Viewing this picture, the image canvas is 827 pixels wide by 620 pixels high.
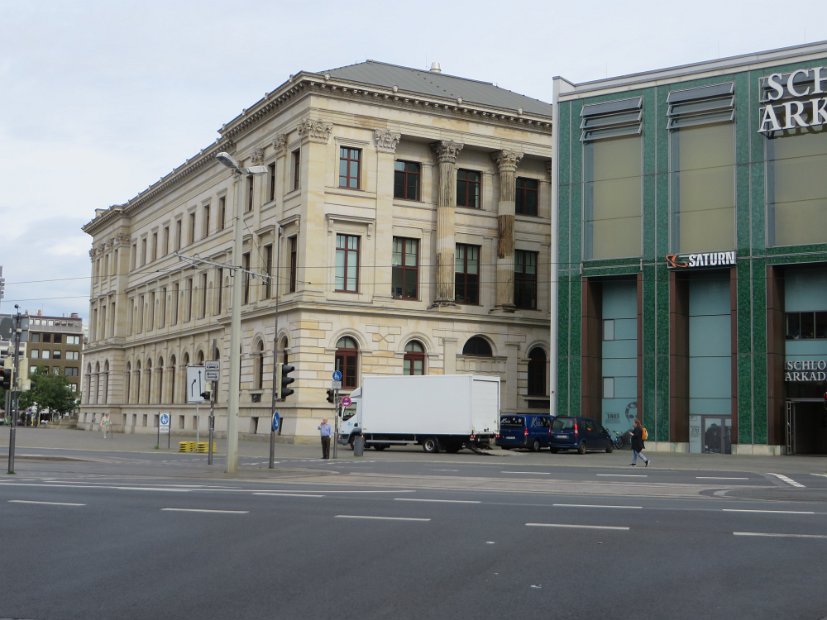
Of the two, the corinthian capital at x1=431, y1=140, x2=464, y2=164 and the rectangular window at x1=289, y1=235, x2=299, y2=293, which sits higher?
the corinthian capital at x1=431, y1=140, x2=464, y2=164

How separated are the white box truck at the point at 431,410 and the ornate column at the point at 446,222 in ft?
43.5

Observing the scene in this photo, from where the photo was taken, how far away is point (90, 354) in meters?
101

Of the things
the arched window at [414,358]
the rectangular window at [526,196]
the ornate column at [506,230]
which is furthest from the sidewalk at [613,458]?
the rectangular window at [526,196]

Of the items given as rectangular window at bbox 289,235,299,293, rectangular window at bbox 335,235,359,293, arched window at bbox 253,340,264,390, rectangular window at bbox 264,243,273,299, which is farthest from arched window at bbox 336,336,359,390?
rectangular window at bbox 264,243,273,299

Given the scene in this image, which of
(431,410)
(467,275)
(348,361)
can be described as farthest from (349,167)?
(431,410)

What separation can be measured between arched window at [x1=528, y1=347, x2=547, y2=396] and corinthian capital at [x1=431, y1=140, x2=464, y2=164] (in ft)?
39.5

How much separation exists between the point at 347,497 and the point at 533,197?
1807 inches

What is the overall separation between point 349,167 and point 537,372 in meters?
16.3

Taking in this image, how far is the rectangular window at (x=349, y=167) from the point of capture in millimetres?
57562

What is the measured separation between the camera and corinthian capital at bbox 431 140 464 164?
5988 cm

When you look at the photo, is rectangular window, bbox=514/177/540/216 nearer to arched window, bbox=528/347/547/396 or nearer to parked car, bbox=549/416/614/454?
arched window, bbox=528/347/547/396

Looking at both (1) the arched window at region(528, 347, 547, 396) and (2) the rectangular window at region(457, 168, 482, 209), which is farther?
(1) the arched window at region(528, 347, 547, 396)

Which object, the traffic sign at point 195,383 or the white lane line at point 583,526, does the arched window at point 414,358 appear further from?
the white lane line at point 583,526

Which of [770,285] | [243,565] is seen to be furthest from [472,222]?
[243,565]
